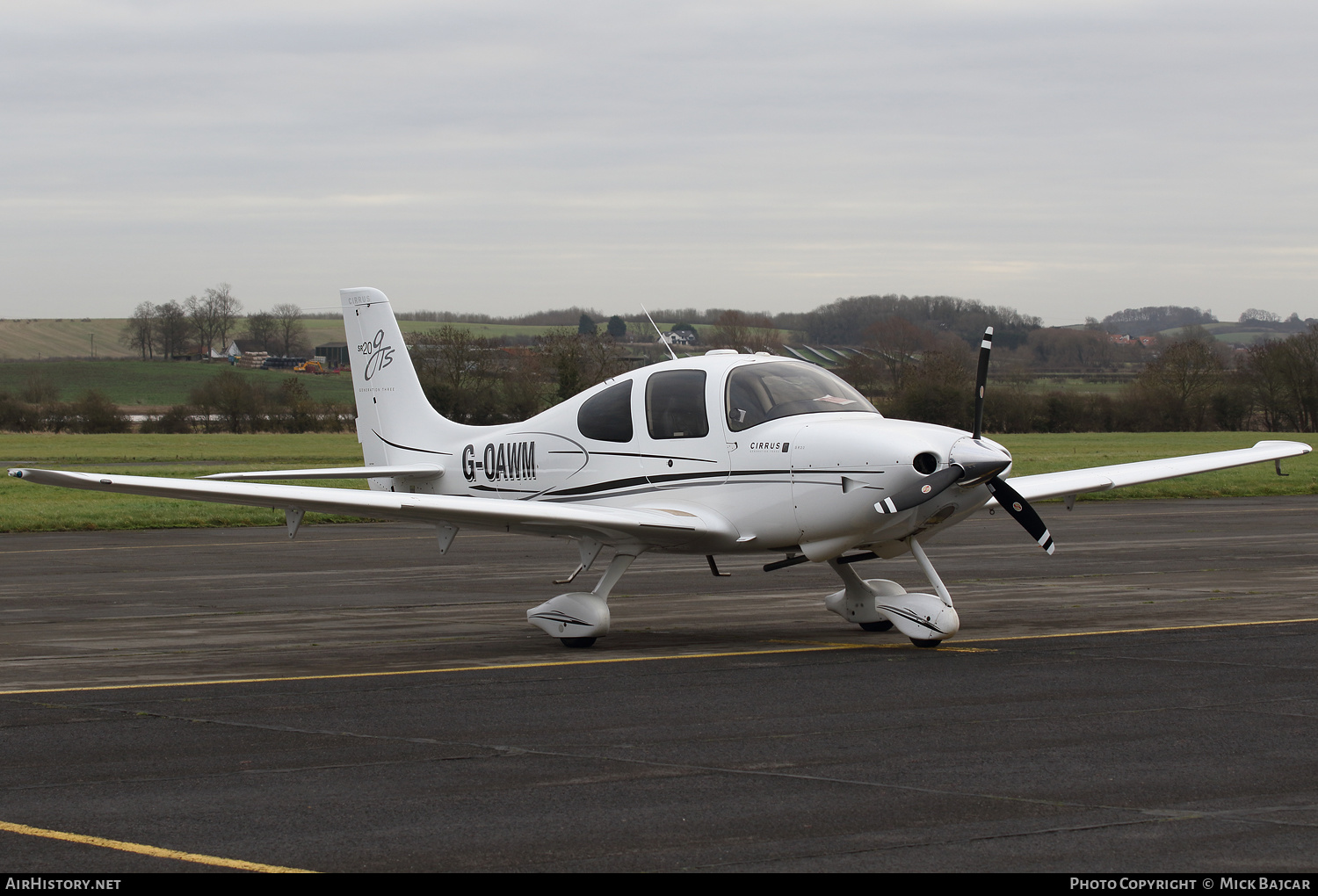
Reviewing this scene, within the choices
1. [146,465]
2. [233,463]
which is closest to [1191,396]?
[233,463]

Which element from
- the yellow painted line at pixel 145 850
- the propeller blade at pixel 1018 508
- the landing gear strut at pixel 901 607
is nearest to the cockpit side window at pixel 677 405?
the landing gear strut at pixel 901 607

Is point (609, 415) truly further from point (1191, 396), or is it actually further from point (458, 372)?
point (1191, 396)

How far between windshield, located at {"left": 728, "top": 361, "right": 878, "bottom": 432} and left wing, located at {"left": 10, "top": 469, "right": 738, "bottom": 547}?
0.89m

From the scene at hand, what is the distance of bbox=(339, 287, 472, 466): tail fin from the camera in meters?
15.1

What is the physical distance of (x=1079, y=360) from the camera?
255ft

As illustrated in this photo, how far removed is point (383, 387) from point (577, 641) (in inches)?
214

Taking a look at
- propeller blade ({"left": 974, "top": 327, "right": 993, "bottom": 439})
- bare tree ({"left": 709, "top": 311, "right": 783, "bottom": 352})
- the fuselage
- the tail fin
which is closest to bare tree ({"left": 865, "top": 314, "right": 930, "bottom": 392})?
bare tree ({"left": 709, "top": 311, "right": 783, "bottom": 352})

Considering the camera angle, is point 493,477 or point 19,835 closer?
point 19,835

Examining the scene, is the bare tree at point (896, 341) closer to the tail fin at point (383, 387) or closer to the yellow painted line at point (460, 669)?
the tail fin at point (383, 387)

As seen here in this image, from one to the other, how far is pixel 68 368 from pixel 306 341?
63.3 feet

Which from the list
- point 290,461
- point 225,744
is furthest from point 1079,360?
point 225,744

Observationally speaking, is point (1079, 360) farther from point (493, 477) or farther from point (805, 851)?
point (805, 851)

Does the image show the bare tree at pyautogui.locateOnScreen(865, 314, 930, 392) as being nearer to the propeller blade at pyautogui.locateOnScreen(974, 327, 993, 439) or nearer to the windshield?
the windshield

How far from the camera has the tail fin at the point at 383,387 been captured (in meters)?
15.1
